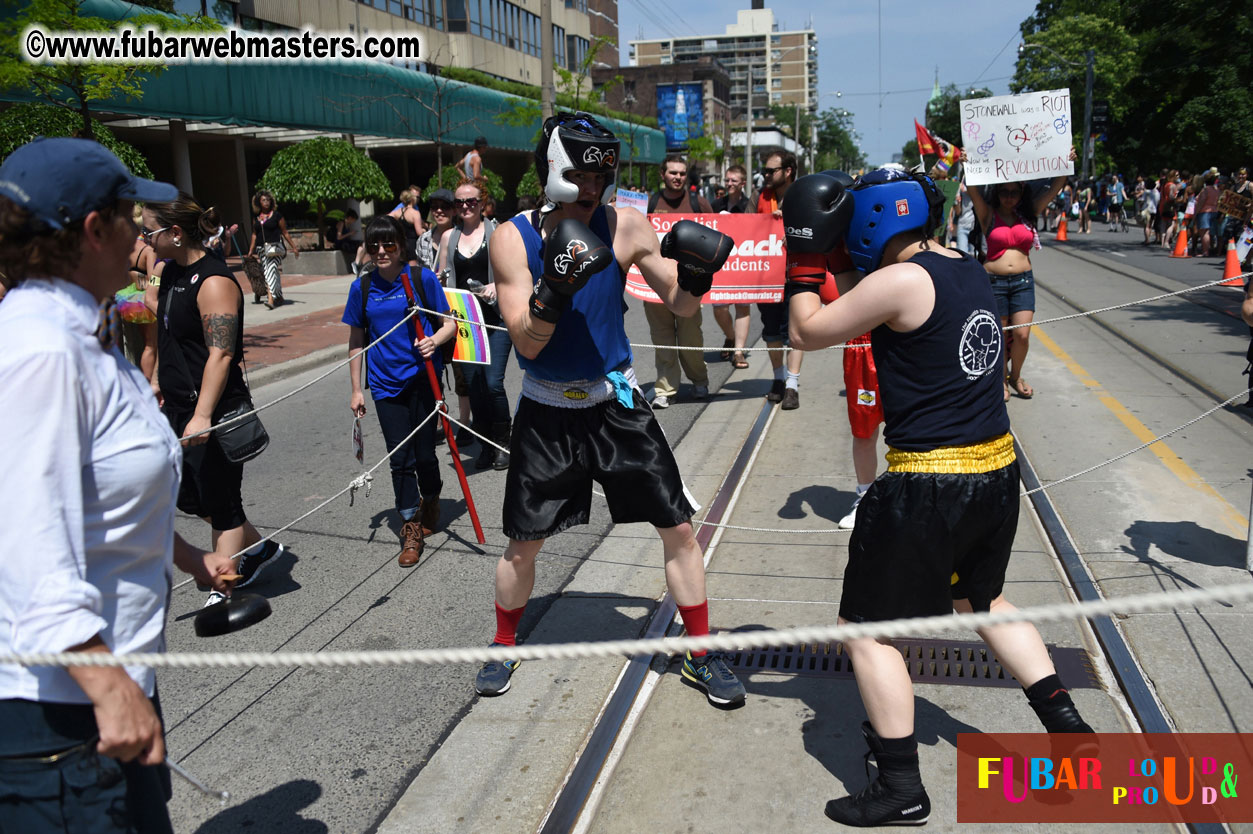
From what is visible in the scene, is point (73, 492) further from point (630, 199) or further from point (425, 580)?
point (630, 199)

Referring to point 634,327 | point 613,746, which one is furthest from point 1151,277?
point 613,746

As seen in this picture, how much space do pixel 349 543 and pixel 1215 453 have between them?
561 cm

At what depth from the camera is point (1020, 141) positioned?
8141 millimetres

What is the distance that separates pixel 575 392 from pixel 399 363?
200cm

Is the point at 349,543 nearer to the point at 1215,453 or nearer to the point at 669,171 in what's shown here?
the point at 669,171

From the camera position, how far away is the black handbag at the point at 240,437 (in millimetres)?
4277

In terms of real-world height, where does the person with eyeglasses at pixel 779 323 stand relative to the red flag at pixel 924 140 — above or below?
below

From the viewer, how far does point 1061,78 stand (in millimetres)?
50406

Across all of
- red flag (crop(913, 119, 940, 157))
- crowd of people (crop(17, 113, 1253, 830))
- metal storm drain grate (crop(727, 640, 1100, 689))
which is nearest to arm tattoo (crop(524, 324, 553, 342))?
crowd of people (crop(17, 113, 1253, 830))

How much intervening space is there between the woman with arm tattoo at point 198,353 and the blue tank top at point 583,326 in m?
1.50

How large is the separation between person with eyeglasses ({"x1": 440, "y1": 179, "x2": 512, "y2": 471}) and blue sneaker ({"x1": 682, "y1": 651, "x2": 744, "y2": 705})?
3.51 metres

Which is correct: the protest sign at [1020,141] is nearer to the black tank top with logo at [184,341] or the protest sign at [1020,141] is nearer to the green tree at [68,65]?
the black tank top with logo at [184,341]

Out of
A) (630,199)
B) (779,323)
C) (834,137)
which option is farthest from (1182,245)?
(834,137)

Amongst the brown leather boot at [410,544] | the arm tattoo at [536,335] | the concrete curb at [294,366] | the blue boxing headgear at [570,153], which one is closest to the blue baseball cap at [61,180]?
the arm tattoo at [536,335]
